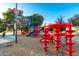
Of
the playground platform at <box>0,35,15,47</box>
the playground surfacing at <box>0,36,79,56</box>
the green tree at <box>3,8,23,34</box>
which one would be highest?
the green tree at <box>3,8,23,34</box>

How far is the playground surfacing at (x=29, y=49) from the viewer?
193cm

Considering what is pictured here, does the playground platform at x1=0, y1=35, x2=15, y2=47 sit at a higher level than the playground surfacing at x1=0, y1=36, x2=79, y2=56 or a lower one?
Answer: higher

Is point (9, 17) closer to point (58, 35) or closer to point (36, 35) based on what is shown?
point (36, 35)

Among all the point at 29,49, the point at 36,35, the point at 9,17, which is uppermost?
the point at 9,17

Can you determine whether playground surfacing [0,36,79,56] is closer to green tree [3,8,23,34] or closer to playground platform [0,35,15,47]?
playground platform [0,35,15,47]

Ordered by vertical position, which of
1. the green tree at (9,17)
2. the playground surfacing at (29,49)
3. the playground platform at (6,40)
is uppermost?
the green tree at (9,17)

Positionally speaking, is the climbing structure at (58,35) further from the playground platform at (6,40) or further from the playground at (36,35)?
the playground platform at (6,40)

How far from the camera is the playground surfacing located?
6.34ft

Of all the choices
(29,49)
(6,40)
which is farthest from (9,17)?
(29,49)

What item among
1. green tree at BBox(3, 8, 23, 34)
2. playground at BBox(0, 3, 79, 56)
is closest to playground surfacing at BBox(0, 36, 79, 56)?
playground at BBox(0, 3, 79, 56)

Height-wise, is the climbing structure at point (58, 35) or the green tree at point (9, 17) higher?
the green tree at point (9, 17)

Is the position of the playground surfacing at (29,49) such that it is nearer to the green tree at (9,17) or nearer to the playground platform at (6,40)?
the playground platform at (6,40)

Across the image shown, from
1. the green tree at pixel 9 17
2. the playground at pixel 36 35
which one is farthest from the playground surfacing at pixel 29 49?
the green tree at pixel 9 17

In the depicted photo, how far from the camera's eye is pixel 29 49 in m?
1.98
